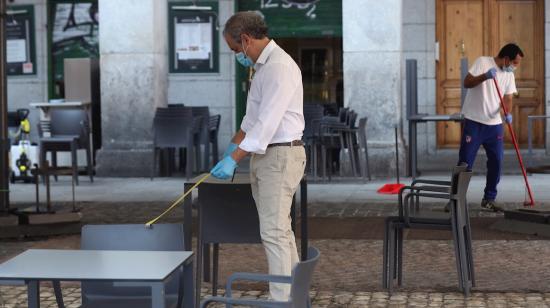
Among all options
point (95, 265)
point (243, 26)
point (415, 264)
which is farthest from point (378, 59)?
point (95, 265)

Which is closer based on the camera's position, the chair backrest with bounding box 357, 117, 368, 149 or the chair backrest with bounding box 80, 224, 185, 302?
the chair backrest with bounding box 80, 224, 185, 302

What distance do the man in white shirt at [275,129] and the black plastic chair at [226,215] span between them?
1.80 ft

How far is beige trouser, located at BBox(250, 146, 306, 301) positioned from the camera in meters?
6.27

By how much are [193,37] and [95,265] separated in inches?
589

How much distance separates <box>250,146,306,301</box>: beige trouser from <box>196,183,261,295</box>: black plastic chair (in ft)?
1.92

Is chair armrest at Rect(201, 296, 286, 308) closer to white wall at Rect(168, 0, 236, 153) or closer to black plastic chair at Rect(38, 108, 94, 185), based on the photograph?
black plastic chair at Rect(38, 108, 94, 185)

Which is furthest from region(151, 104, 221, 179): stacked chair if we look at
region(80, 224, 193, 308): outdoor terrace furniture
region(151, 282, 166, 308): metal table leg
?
region(151, 282, 166, 308): metal table leg

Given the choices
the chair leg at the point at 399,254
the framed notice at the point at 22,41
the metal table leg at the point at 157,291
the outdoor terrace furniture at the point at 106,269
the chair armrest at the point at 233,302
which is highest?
the framed notice at the point at 22,41

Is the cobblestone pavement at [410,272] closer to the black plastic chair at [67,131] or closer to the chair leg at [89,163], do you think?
the black plastic chair at [67,131]

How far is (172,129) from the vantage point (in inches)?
661

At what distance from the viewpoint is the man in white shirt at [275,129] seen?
616 cm

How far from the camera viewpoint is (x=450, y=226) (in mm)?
7840

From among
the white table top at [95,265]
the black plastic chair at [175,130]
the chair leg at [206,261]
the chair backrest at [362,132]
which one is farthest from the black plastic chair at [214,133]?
the white table top at [95,265]

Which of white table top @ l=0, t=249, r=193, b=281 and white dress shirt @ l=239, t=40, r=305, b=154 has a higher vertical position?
white dress shirt @ l=239, t=40, r=305, b=154
